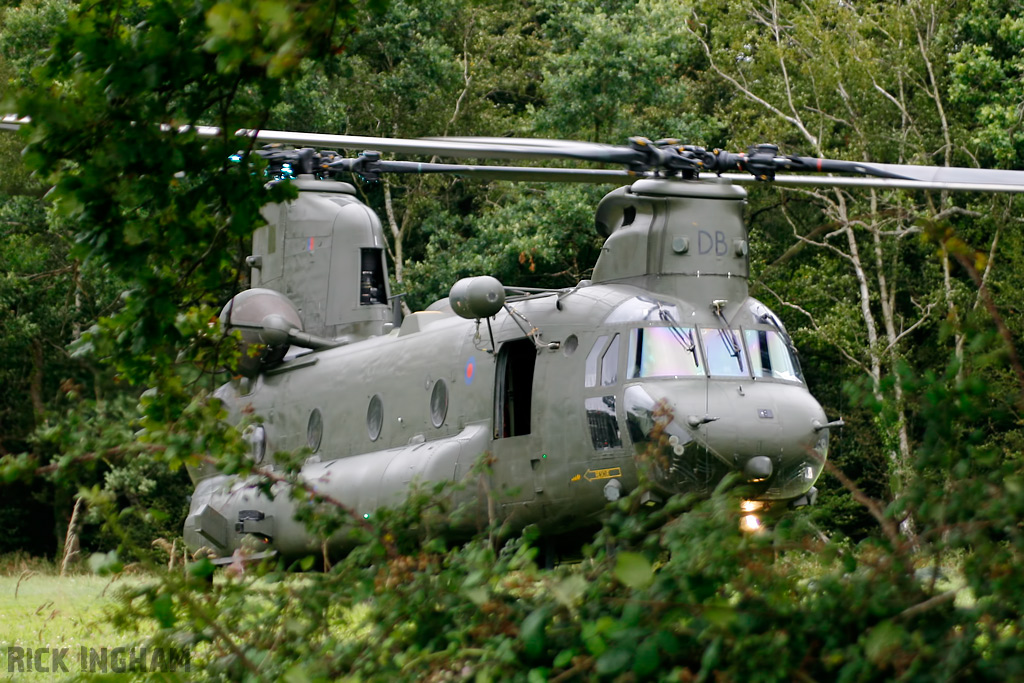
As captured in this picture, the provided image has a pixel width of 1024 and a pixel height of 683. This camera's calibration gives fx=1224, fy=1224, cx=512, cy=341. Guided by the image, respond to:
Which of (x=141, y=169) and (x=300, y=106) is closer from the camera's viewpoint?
(x=141, y=169)

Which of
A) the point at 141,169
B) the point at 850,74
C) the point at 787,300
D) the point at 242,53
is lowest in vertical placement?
the point at 787,300

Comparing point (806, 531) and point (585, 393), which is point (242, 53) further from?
point (585, 393)

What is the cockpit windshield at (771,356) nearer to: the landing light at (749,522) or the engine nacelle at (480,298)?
the engine nacelle at (480,298)

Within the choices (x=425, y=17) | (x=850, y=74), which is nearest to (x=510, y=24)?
(x=425, y=17)

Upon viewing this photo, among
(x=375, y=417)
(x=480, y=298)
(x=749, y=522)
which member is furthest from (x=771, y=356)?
(x=749, y=522)

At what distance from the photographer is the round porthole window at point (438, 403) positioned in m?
10.6

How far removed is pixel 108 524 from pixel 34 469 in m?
0.62

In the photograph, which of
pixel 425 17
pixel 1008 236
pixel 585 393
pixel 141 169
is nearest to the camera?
pixel 141 169

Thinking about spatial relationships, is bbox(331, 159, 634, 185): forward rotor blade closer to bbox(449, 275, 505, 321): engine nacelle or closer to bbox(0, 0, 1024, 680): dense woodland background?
bbox(449, 275, 505, 321): engine nacelle

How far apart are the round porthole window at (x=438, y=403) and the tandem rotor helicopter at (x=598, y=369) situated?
0.02m

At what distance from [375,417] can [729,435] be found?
3.89 m

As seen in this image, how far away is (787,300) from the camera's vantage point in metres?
23.9

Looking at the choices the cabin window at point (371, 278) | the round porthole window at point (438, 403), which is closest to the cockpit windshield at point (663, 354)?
the round porthole window at point (438, 403)

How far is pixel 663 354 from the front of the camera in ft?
30.2
